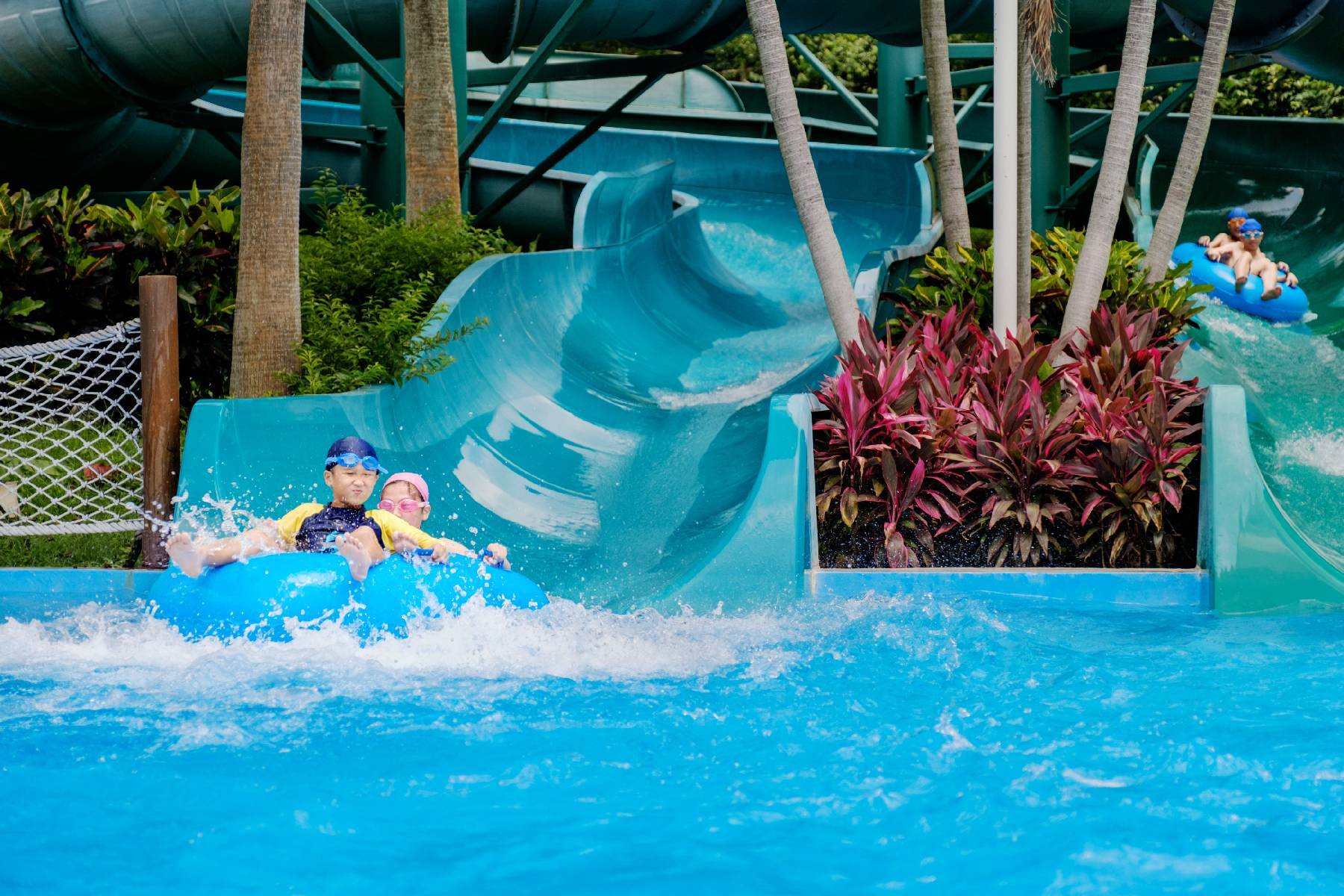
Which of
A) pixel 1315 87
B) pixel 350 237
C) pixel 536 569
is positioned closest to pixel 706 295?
pixel 350 237

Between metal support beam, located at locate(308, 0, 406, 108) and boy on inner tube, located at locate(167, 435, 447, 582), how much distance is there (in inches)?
219

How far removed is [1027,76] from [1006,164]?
336cm

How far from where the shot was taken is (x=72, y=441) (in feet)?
28.0

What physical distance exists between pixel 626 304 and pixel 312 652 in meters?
7.27

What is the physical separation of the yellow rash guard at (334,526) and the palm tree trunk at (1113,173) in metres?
4.27

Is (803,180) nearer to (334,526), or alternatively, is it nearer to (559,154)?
(334,526)

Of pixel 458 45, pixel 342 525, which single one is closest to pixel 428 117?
pixel 458 45

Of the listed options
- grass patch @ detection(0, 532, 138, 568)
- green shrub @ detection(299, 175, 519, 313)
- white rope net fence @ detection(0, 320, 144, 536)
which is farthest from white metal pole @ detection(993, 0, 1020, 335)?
grass patch @ detection(0, 532, 138, 568)

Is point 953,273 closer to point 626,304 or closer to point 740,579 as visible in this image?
Answer: point 626,304

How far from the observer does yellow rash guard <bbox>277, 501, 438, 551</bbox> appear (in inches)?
240

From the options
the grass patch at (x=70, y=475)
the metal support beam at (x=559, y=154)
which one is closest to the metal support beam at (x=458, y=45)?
the metal support beam at (x=559, y=154)

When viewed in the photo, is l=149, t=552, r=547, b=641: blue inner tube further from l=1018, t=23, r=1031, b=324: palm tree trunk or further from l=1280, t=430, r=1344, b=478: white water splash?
l=1280, t=430, r=1344, b=478: white water splash

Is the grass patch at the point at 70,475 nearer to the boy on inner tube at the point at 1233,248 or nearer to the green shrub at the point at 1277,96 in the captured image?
the boy on inner tube at the point at 1233,248

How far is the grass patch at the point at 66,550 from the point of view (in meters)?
7.52
